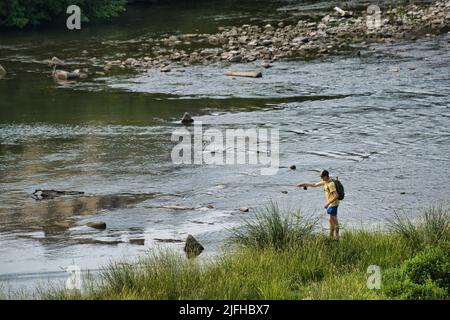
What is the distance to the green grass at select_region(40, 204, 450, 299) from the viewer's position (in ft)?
49.2

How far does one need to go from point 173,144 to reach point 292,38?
1852cm

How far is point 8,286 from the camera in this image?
17.8 metres

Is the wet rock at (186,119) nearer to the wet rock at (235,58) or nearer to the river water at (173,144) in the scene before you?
the river water at (173,144)

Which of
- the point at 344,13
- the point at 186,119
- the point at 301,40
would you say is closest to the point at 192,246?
the point at 186,119

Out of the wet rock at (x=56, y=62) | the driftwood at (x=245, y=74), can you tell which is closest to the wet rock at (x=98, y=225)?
the driftwood at (x=245, y=74)

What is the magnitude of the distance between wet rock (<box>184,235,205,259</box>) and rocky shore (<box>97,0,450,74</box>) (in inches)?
881

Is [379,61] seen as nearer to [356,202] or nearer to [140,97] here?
[140,97]

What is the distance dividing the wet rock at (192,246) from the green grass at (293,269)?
48.2 inches

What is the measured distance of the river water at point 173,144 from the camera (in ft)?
70.2

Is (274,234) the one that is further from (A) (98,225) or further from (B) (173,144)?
(B) (173,144)

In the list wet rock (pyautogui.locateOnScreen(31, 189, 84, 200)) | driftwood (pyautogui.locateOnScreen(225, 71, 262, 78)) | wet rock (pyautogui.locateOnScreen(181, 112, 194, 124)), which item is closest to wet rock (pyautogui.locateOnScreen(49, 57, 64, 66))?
driftwood (pyautogui.locateOnScreen(225, 71, 262, 78))

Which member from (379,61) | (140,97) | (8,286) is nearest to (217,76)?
(140,97)

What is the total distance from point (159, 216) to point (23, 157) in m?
7.91

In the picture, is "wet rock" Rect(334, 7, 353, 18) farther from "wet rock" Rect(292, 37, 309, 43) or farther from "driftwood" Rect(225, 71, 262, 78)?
"driftwood" Rect(225, 71, 262, 78)
